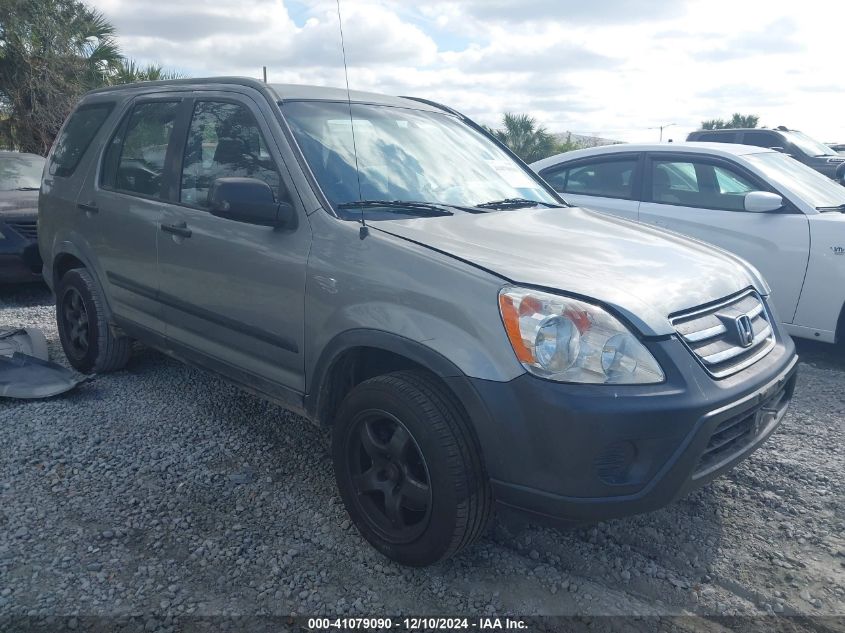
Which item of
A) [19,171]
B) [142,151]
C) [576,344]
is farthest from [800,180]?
[19,171]

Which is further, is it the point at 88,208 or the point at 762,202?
the point at 762,202

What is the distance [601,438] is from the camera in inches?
95.0

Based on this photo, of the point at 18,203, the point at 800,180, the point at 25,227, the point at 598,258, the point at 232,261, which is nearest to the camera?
the point at 598,258

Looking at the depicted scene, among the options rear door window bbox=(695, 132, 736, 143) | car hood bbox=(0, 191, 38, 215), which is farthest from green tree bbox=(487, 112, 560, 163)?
car hood bbox=(0, 191, 38, 215)

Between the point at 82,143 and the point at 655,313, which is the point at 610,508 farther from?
the point at 82,143

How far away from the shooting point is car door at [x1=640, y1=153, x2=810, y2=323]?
5531mm

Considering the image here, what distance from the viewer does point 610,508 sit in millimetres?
2492

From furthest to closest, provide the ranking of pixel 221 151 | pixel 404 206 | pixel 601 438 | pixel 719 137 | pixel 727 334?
pixel 719 137 → pixel 221 151 → pixel 404 206 → pixel 727 334 → pixel 601 438

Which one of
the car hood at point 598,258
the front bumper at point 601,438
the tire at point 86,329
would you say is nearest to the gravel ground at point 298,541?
the front bumper at point 601,438

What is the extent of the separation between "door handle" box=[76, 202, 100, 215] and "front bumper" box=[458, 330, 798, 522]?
10.3ft

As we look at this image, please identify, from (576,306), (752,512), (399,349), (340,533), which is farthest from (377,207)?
(752,512)

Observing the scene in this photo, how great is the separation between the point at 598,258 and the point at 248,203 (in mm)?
1483

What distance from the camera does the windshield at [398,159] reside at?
340 centimetres

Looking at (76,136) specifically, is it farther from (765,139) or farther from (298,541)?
(765,139)
